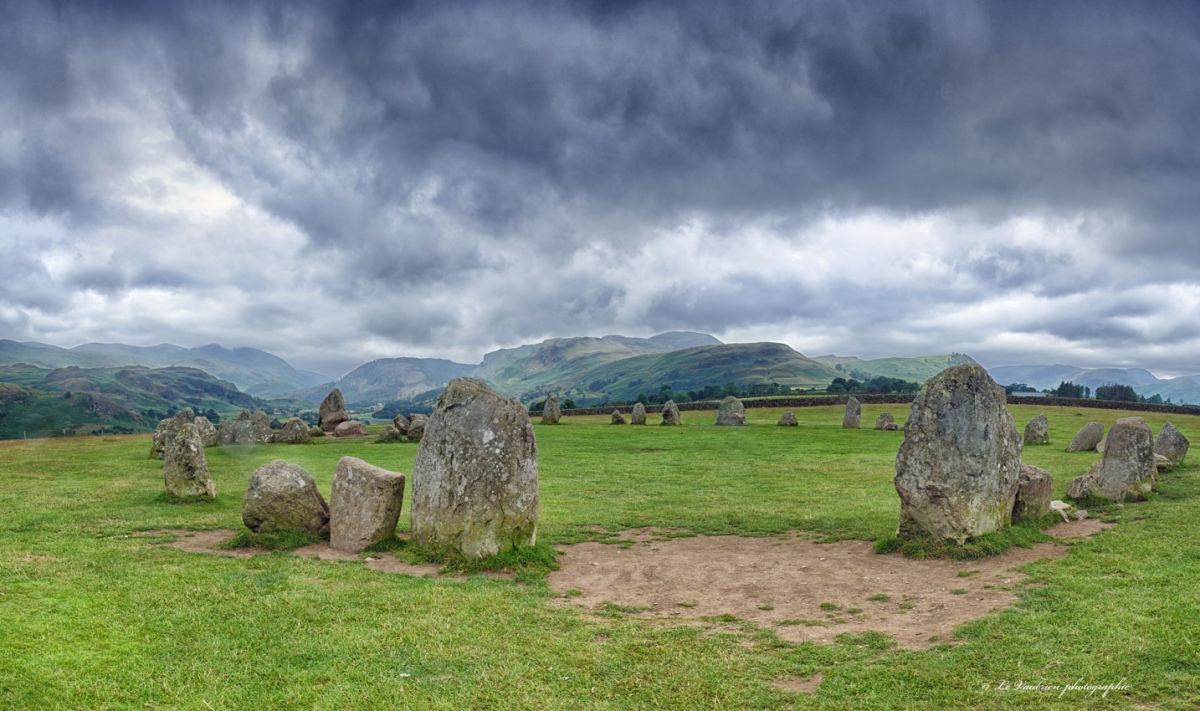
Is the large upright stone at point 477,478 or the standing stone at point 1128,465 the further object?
the standing stone at point 1128,465

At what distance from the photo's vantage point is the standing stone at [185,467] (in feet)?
68.0

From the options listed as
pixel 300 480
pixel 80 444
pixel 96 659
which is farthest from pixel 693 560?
pixel 80 444

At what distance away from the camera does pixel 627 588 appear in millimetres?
12883

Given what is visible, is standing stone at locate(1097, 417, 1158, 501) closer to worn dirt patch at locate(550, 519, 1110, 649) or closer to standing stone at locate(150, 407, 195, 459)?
worn dirt patch at locate(550, 519, 1110, 649)

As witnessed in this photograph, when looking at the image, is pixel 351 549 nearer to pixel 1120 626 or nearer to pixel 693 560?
pixel 693 560

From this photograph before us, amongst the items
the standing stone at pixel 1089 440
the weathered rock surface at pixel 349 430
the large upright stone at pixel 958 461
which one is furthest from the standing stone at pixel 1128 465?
the weathered rock surface at pixel 349 430

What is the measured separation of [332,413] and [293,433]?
8.94 metres

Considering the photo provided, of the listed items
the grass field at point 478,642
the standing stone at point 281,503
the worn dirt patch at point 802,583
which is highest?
the standing stone at point 281,503

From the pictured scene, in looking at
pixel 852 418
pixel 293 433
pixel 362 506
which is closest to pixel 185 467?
pixel 362 506

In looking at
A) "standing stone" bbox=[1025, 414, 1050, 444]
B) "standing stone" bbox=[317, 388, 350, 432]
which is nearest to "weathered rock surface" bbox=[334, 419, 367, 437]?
"standing stone" bbox=[317, 388, 350, 432]

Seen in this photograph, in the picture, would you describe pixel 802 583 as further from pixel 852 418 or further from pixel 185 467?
pixel 852 418

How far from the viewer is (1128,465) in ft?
63.6

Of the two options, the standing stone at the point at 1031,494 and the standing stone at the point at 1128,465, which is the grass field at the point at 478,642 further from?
the standing stone at the point at 1128,465

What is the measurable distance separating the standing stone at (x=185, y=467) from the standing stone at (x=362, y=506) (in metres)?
8.56
